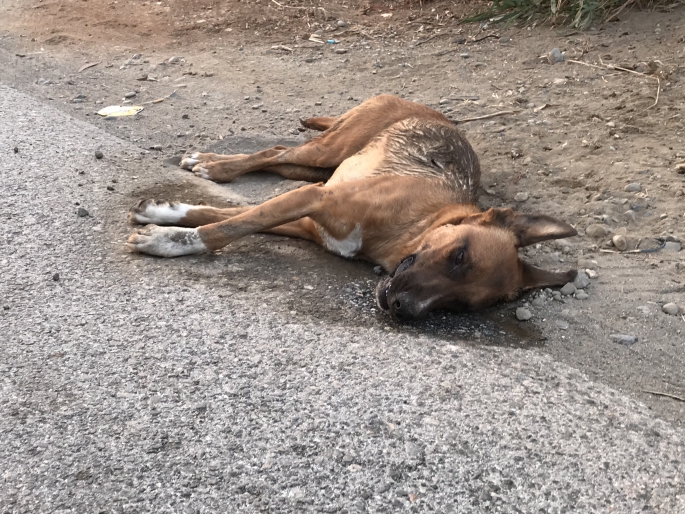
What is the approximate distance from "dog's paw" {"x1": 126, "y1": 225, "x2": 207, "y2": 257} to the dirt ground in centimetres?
14

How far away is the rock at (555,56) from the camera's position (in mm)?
7480

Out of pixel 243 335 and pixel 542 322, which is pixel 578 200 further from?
pixel 243 335

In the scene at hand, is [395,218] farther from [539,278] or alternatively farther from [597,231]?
[597,231]

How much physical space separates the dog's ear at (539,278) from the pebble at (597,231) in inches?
31.5

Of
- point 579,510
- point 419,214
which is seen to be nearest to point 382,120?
point 419,214

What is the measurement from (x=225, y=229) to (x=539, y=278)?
1.90 meters

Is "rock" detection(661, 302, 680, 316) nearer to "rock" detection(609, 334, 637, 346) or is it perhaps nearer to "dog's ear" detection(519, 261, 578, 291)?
"rock" detection(609, 334, 637, 346)

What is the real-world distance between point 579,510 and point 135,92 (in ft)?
20.7

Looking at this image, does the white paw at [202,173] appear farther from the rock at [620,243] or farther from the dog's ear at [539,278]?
the rock at [620,243]

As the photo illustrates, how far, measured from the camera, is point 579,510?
8.38 feet

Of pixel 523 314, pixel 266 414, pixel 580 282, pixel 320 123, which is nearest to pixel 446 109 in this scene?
pixel 320 123

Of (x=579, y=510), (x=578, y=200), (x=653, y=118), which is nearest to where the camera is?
(x=579, y=510)

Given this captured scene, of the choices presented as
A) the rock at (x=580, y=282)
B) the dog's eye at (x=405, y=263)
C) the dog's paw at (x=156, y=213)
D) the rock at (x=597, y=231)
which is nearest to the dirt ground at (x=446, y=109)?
the rock at (x=597, y=231)

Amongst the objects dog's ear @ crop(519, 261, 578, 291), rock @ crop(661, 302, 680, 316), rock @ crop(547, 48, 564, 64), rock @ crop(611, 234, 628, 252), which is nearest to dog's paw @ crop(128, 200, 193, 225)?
dog's ear @ crop(519, 261, 578, 291)
